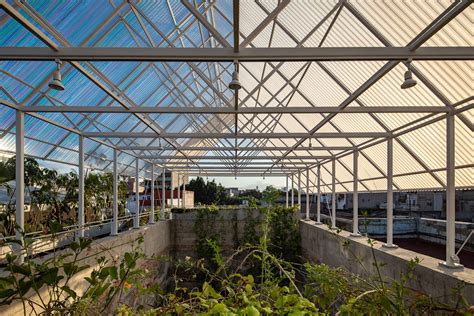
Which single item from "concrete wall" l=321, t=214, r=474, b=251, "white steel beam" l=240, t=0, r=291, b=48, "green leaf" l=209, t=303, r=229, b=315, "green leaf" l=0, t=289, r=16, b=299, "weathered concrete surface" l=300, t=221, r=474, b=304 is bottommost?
"concrete wall" l=321, t=214, r=474, b=251

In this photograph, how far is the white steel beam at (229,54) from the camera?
394 centimetres

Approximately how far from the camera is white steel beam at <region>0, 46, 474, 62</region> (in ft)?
12.9

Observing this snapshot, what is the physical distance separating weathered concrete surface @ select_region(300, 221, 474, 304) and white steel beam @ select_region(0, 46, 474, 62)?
85.5 inches

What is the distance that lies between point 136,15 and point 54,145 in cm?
512

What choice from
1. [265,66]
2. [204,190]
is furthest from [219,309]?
[204,190]

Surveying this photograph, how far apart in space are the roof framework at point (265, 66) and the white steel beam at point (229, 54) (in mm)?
12

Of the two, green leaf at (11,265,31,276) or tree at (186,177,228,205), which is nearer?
green leaf at (11,265,31,276)

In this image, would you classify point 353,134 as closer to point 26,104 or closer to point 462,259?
point 26,104

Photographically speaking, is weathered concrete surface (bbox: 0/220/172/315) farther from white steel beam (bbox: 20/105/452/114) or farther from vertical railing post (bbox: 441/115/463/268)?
vertical railing post (bbox: 441/115/463/268)

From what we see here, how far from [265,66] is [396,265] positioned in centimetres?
504

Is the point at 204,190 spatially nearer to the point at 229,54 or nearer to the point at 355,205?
the point at 355,205

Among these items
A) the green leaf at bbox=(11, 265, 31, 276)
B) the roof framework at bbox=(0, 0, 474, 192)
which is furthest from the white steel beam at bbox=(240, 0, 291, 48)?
the green leaf at bbox=(11, 265, 31, 276)

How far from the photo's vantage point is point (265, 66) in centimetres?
779

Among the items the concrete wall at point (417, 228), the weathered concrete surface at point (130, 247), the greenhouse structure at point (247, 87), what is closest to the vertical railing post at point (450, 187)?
the greenhouse structure at point (247, 87)
